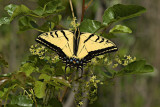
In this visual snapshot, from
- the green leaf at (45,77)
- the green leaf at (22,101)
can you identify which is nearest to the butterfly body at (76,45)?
the green leaf at (45,77)

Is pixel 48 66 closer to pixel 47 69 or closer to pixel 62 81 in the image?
pixel 47 69

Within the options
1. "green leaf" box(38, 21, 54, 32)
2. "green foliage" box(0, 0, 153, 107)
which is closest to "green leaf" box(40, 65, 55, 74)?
"green foliage" box(0, 0, 153, 107)

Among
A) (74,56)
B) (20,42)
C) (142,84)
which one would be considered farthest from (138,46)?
(74,56)

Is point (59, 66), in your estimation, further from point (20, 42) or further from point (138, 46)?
point (138, 46)

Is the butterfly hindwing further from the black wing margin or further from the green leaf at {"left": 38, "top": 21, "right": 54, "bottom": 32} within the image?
the green leaf at {"left": 38, "top": 21, "right": 54, "bottom": 32}

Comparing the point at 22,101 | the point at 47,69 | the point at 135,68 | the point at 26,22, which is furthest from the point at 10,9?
the point at 135,68

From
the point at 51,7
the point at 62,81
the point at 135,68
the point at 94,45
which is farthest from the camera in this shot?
the point at 94,45
